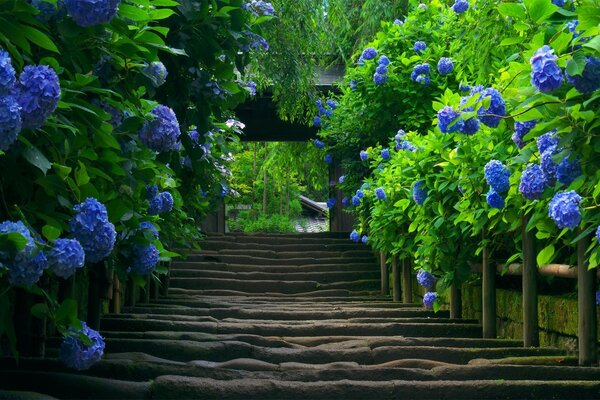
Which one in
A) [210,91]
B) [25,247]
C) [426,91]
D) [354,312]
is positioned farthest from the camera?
[426,91]

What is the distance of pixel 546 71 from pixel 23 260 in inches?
63.5

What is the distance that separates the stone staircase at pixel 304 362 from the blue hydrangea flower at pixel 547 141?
2.93ft

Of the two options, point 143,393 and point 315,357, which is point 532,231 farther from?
point 143,393

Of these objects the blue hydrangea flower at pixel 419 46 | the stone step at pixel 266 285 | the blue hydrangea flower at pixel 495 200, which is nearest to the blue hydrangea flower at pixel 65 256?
the blue hydrangea flower at pixel 495 200

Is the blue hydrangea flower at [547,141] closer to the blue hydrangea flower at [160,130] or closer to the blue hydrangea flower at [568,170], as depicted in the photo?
the blue hydrangea flower at [568,170]

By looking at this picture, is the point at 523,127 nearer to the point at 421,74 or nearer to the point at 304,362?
the point at 304,362

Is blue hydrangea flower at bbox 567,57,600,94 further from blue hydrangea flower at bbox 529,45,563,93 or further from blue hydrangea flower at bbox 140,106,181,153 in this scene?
blue hydrangea flower at bbox 140,106,181,153

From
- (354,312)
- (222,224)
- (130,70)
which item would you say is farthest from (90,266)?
(222,224)

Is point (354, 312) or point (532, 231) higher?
point (532, 231)

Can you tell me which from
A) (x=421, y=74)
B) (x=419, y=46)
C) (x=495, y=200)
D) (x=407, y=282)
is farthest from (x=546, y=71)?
(x=419, y=46)

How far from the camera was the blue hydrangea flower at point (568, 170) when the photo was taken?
2.93 metres

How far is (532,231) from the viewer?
412 centimetres

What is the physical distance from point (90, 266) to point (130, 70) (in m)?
1.32

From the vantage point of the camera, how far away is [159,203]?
3.67 meters
